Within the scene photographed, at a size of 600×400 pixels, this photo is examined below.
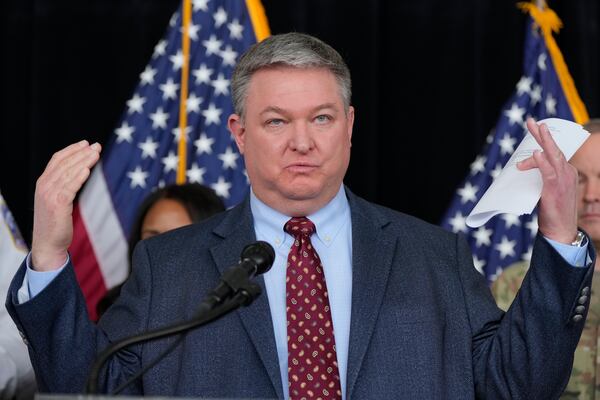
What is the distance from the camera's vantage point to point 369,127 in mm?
4703

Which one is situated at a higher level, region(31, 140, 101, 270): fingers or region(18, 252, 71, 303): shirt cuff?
region(31, 140, 101, 270): fingers

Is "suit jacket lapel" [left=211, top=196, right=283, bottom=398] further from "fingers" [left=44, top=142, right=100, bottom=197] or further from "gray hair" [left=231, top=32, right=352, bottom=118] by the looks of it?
"fingers" [left=44, top=142, right=100, bottom=197]

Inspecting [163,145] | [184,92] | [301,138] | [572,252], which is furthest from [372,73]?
[572,252]

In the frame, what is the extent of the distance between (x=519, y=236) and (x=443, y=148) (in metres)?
0.49

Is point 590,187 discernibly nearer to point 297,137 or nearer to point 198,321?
point 297,137

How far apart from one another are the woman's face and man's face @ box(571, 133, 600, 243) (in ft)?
4.84

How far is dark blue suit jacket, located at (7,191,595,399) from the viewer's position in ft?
7.60

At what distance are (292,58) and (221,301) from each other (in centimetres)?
80

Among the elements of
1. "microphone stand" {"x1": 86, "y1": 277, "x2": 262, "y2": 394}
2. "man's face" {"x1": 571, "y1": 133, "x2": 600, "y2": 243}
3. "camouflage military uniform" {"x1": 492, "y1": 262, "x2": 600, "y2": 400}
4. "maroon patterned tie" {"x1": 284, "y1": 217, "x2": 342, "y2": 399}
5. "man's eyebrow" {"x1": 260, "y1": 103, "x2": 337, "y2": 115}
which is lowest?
"camouflage military uniform" {"x1": 492, "y1": 262, "x2": 600, "y2": 400}

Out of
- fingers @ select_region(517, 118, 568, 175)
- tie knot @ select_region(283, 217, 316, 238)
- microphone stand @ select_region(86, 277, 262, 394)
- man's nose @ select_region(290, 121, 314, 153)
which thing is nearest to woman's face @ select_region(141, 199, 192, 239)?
tie knot @ select_region(283, 217, 316, 238)

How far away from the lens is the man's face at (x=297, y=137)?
2506 millimetres

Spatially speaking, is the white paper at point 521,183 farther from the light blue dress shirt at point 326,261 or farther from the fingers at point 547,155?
the light blue dress shirt at point 326,261

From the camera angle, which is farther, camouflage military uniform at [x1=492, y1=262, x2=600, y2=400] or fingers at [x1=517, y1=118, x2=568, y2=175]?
camouflage military uniform at [x1=492, y1=262, x2=600, y2=400]

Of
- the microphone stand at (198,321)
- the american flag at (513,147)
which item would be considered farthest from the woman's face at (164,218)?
the microphone stand at (198,321)
